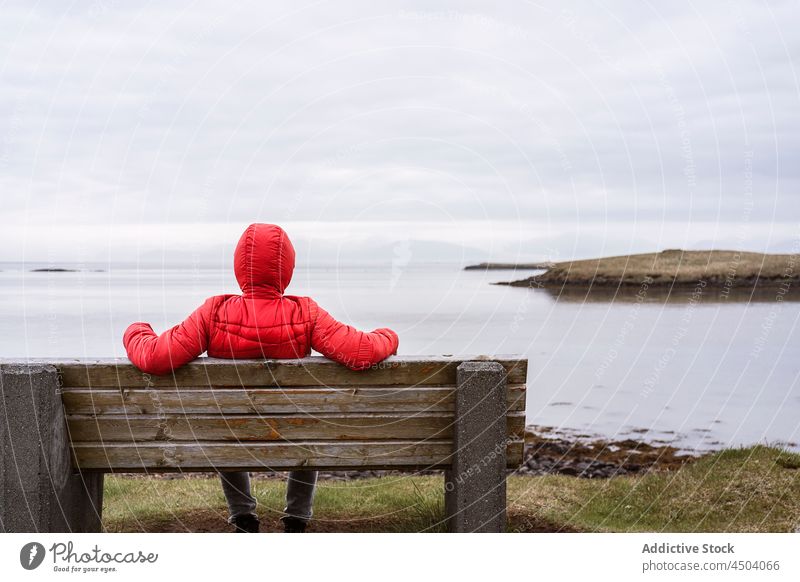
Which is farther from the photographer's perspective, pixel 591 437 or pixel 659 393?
pixel 659 393

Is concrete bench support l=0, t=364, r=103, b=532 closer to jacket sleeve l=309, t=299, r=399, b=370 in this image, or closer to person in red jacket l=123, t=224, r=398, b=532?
person in red jacket l=123, t=224, r=398, b=532

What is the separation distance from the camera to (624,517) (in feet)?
25.2

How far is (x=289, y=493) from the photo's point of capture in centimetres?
613

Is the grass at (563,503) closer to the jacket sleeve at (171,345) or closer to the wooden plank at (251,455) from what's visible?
the wooden plank at (251,455)

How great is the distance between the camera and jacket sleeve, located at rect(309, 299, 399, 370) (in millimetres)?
5059

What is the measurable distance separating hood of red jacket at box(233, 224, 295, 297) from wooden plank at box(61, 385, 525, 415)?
2.13 ft

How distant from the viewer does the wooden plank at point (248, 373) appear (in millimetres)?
5094

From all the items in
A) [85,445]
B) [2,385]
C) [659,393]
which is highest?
[2,385]

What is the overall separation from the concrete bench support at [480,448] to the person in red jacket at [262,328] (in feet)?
1.85

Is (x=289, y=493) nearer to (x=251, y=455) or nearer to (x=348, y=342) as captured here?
(x=251, y=455)

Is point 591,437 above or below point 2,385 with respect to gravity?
below
